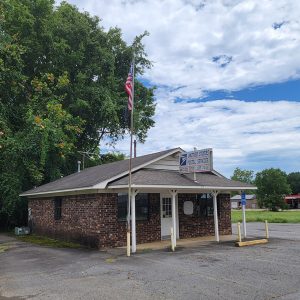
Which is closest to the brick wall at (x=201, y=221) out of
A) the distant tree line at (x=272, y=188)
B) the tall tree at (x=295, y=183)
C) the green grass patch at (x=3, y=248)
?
the green grass patch at (x=3, y=248)

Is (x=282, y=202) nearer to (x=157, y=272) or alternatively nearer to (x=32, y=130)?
(x=32, y=130)

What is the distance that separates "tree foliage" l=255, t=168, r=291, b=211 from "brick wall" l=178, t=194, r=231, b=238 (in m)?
54.8

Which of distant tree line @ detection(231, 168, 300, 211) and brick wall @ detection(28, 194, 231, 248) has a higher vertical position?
distant tree line @ detection(231, 168, 300, 211)

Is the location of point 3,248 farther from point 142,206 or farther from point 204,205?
point 204,205

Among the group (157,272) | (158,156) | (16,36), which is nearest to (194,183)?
(158,156)

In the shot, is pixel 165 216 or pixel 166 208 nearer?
pixel 165 216

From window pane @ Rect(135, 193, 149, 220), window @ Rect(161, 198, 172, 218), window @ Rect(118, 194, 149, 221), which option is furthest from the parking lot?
window @ Rect(161, 198, 172, 218)

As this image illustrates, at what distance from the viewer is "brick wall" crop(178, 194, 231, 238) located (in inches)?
741

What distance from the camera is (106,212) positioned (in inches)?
622

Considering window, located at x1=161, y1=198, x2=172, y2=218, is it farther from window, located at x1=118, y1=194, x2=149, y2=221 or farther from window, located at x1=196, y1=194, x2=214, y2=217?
window, located at x1=196, y1=194, x2=214, y2=217

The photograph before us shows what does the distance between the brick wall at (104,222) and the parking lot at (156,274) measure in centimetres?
124

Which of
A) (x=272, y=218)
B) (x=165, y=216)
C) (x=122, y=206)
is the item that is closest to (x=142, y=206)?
(x=122, y=206)

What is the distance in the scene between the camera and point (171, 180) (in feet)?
53.4

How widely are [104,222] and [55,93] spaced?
683 inches
